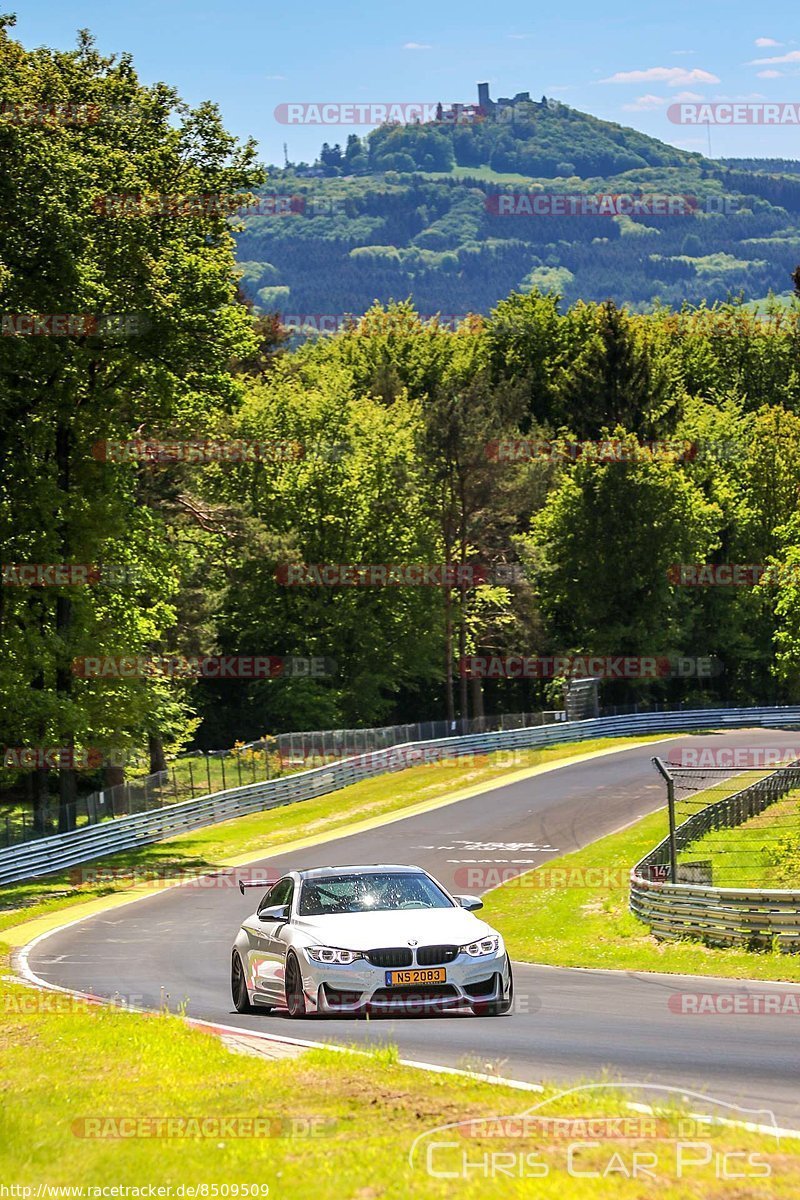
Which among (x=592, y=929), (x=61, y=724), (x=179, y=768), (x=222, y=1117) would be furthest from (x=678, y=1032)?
(x=179, y=768)

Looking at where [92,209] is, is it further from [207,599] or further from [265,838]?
[207,599]

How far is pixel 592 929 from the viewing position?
88.9ft

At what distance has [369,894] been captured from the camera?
1534cm

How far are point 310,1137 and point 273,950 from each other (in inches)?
265

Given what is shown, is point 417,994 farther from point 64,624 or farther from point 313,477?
point 313,477

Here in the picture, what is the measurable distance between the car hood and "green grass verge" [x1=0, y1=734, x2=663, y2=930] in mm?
19465

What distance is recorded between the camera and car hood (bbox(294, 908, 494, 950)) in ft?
45.9

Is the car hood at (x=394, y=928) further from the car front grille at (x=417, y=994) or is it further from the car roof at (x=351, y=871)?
the car roof at (x=351, y=871)

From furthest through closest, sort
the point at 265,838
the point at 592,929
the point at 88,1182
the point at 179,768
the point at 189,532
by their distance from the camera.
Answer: the point at 189,532, the point at 179,768, the point at 265,838, the point at 592,929, the point at 88,1182

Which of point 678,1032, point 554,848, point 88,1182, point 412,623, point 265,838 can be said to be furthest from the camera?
point 412,623

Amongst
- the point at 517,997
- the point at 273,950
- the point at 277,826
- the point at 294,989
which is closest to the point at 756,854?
the point at 517,997

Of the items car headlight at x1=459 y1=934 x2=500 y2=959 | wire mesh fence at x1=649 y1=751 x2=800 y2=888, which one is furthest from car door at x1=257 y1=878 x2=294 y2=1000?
wire mesh fence at x1=649 y1=751 x2=800 y2=888

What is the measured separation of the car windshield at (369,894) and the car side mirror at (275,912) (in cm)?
19

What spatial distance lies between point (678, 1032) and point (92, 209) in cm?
3206
